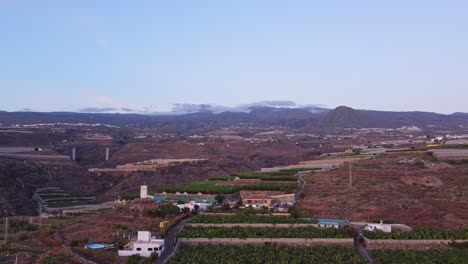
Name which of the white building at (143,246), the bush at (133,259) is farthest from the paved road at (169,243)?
the bush at (133,259)

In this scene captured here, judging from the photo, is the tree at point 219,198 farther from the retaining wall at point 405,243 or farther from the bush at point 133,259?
the bush at point 133,259

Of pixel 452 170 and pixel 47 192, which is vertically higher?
pixel 452 170

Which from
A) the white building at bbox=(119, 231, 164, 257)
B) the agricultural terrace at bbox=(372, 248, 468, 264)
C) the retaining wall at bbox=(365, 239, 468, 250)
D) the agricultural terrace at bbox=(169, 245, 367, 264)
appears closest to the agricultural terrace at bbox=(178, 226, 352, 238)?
the agricultural terrace at bbox=(169, 245, 367, 264)

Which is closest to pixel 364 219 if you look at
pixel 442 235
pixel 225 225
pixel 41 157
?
pixel 442 235

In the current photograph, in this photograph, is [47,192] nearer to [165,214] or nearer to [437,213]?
[165,214]

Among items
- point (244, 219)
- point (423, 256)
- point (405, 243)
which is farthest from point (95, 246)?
point (423, 256)

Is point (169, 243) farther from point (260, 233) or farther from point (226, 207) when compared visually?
point (226, 207)
